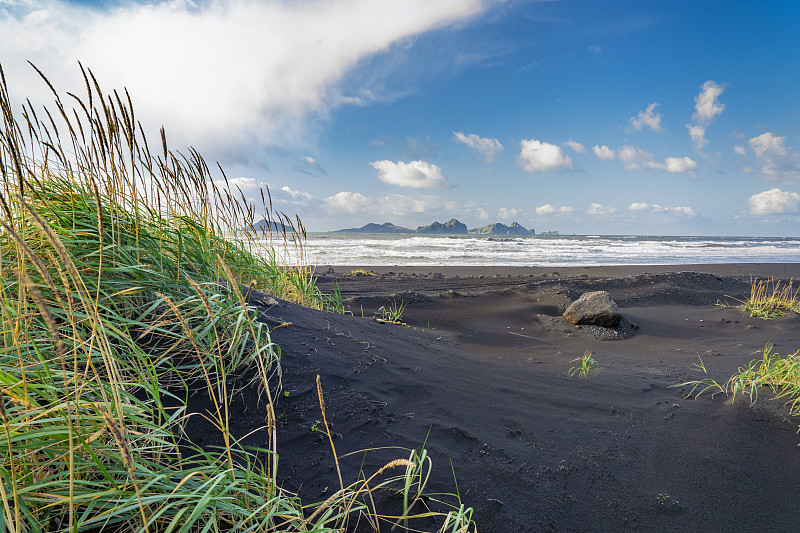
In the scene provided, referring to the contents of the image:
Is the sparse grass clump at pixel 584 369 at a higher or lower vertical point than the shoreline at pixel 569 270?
lower

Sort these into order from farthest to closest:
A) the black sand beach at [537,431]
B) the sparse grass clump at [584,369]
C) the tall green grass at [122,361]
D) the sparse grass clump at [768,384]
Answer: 1. the sparse grass clump at [584,369]
2. the sparse grass clump at [768,384]
3. the black sand beach at [537,431]
4. the tall green grass at [122,361]

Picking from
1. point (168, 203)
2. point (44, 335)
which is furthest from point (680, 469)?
point (168, 203)

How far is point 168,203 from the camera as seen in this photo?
2.96 metres

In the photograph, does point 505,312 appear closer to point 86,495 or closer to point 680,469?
point 680,469

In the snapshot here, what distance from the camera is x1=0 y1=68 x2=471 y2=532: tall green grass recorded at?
3.47 ft

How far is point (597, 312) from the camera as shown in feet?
18.4

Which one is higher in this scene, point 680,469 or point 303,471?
point 303,471

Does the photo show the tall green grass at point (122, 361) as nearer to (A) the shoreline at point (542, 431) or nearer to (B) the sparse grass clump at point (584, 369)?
(A) the shoreline at point (542, 431)

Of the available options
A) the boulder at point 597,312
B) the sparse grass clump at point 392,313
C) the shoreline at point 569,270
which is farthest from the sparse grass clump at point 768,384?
the shoreline at point 569,270

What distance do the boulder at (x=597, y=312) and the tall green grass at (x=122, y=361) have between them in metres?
4.67

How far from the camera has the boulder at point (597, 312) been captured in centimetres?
560

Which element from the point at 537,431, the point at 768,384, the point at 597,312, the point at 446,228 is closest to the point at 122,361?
the point at 537,431

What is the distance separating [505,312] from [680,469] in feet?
15.2

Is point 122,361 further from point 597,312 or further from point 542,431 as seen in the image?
point 597,312
